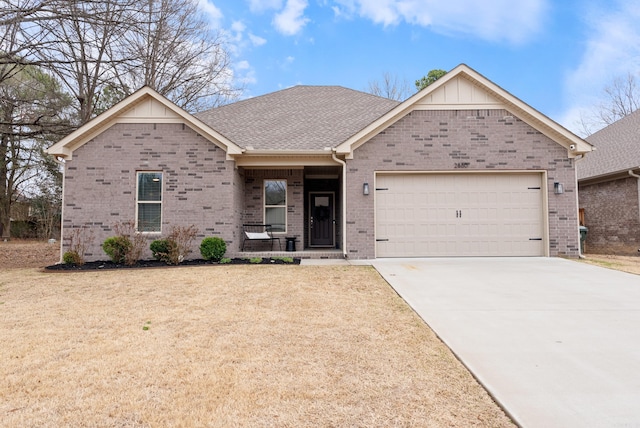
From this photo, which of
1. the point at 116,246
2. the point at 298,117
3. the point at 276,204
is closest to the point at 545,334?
the point at 276,204

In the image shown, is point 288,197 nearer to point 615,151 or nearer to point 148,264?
point 148,264

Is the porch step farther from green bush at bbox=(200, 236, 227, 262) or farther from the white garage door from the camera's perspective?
the white garage door

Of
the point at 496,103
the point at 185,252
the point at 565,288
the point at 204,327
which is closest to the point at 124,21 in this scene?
the point at 185,252

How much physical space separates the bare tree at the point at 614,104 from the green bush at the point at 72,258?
101 ft

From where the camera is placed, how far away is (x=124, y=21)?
343 inches

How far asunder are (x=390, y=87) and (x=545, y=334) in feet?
84.1

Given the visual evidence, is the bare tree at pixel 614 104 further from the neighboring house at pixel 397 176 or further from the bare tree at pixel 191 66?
the bare tree at pixel 191 66

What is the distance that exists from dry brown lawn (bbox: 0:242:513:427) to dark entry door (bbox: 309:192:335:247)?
7.68 meters

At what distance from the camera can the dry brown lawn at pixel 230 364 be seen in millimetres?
2342

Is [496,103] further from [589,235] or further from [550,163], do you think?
[589,235]

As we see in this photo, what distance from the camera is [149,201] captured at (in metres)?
10.3

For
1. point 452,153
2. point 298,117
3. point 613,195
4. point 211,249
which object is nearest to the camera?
point 211,249

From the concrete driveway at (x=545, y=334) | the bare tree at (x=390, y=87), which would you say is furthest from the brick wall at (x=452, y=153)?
the bare tree at (x=390, y=87)

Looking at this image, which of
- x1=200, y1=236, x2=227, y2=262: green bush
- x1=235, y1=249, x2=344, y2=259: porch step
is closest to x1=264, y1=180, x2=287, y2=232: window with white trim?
x1=235, y1=249, x2=344, y2=259: porch step
